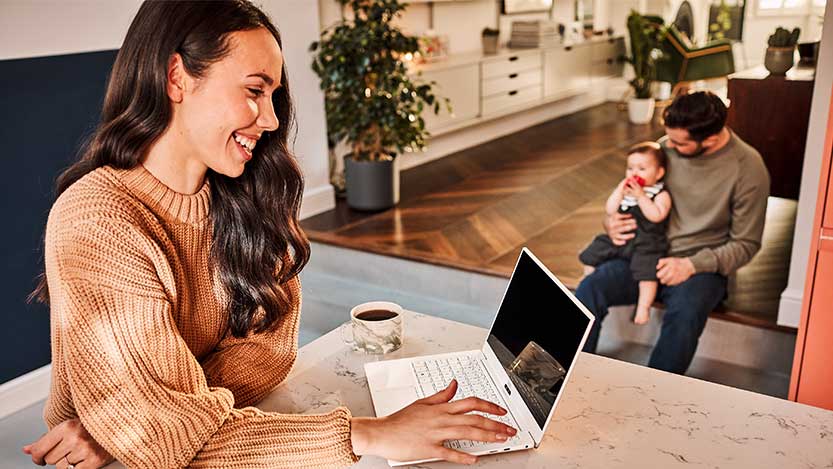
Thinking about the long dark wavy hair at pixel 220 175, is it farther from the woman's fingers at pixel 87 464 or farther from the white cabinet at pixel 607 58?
the white cabinet at pixel 607 58

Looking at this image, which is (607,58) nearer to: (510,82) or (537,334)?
(510,82)

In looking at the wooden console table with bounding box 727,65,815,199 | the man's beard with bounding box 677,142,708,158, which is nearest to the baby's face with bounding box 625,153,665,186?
the man's beard with bounding box 677,142,708,158

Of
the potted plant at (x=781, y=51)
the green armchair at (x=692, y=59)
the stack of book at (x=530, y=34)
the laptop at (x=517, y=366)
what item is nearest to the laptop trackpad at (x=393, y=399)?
the laptop at (x=517, y=366)

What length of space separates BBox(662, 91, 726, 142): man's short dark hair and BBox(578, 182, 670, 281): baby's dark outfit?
24cm

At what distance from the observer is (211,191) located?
1.33 metres

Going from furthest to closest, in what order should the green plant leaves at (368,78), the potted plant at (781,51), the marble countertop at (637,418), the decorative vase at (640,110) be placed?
the decorative vase at (640,110) < the green plant leaves at (368,78) < the potted plant at (781,51) < the marble countertop at (637,418)

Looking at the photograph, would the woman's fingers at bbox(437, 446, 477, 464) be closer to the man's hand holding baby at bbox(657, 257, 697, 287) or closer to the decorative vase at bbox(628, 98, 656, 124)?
the man's hand holding baby at bbox(657, 257, 697, 287)

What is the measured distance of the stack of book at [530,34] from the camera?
21.0 feet

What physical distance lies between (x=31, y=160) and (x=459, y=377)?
2.08m

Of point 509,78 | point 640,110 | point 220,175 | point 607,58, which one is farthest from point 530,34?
point 220,175

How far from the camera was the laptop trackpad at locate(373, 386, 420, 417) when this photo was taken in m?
1.29

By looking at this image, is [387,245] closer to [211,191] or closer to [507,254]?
[507,254]

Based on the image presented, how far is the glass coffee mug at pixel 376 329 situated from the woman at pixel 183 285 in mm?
155

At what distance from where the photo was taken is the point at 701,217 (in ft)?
8.95
